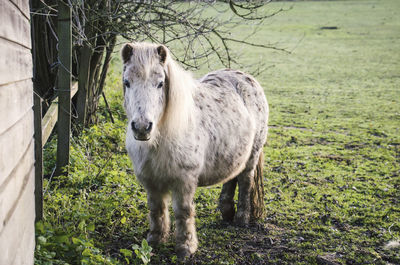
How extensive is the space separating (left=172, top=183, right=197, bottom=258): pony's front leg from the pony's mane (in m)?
0.53

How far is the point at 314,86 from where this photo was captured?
534 inches

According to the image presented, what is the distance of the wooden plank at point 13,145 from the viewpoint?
1437 millimetres

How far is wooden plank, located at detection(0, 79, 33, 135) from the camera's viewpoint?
4.77 feet

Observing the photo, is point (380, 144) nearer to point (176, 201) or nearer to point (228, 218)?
point (228, 218)

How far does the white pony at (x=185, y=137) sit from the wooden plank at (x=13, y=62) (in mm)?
848

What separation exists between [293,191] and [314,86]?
9.18 meters

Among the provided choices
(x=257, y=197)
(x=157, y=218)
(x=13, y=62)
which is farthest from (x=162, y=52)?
(x=257, y=197)

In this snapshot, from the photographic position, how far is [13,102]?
5.49ft

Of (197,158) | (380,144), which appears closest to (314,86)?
(380,144)

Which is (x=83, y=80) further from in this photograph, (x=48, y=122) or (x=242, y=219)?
(x=242, y=219)

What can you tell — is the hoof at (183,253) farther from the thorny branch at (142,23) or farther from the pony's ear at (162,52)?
the thorny branch at (142,23)

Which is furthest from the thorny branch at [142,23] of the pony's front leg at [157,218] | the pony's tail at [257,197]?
the pony's front leg at [157,218]

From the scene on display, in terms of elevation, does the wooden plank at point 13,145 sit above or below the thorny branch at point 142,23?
below

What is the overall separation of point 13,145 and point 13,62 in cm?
37
